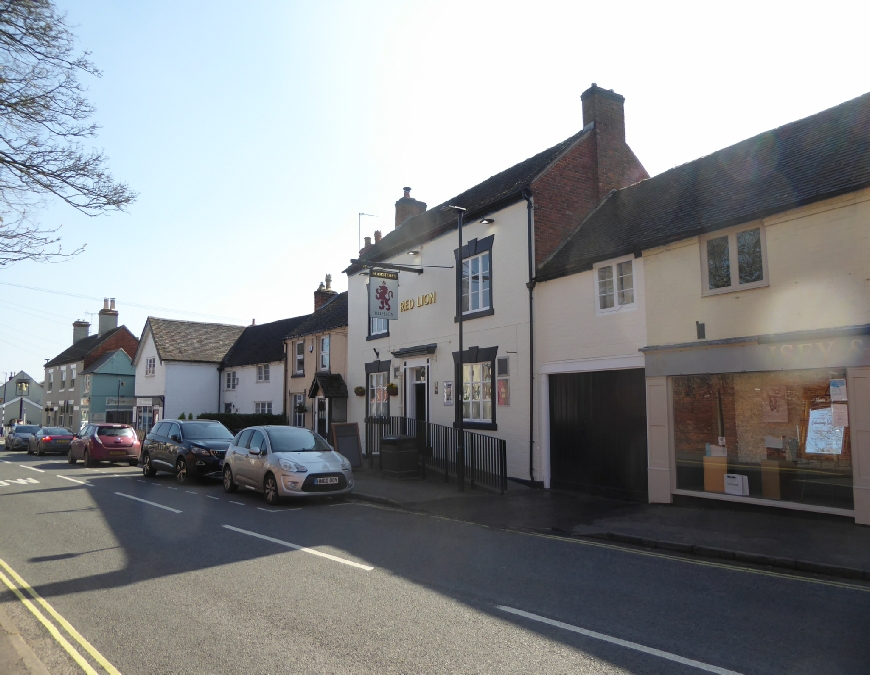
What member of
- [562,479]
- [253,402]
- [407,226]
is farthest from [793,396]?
[253,402]

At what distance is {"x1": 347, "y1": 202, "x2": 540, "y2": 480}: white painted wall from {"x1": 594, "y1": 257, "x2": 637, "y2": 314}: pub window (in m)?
2.19

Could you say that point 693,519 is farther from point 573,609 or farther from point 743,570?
point 573,609

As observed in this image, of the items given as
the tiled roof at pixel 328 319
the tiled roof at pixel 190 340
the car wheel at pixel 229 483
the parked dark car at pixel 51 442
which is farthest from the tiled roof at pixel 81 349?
the car wheel at pixel 229 483

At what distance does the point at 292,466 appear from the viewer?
1295 cm

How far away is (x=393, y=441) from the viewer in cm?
1688

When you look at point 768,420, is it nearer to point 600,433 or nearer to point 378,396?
point 600,433

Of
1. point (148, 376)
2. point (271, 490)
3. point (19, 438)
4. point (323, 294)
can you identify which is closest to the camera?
point (271, 490)

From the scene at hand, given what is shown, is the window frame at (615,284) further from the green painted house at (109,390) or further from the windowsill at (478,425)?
the green painted house at (109,390)

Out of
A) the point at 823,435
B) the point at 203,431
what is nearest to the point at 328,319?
the point at 203,431

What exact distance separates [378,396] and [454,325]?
529cm

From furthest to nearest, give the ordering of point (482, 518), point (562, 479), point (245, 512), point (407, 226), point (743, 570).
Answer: point (407, 226) → point (562, 479) → point (245, 512) → point (482, 518) → point (743, 570)

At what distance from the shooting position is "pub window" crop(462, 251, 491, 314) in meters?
17.1

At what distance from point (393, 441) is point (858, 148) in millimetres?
11941

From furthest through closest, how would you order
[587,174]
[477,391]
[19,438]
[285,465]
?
[19,438]
[477,391]
[587,174]
[285,465]
